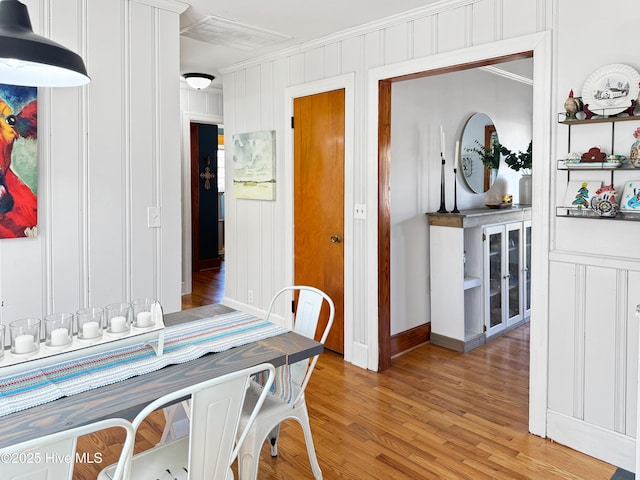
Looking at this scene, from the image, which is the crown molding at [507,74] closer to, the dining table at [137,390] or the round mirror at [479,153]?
the round mirror at [479,153]

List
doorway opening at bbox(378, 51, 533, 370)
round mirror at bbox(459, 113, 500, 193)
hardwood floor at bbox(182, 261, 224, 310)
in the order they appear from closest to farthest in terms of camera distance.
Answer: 1. doorway opening at bbox(378, 51, 533, 370)
2. round mirror at bbox(459, 113, 500, 193)
3. hardwood floor at bbox(182, 261, 224, 310)

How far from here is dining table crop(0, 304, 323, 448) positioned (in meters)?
1.34

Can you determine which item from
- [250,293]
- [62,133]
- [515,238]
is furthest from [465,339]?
[62,133]

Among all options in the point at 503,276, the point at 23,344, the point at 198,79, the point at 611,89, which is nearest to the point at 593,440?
the point at 611,89

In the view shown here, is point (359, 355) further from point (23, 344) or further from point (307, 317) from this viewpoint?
point (23, 344)

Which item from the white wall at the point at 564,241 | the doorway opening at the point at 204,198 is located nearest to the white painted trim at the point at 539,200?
the white wall at the point at 564,241

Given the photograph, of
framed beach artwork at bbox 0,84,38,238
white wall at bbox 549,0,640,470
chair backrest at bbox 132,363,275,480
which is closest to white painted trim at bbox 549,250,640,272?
white wall at bbox 549,0,640,470

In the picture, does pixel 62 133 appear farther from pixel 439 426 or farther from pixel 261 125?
pixel 439 426

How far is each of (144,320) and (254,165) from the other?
9.03 ft

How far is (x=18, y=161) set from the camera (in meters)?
2.50

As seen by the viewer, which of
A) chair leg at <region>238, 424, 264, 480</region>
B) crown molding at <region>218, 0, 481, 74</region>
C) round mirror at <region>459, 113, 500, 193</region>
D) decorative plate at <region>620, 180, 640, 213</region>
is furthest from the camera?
round mirror at <region>459, 113, 500, 193</region>

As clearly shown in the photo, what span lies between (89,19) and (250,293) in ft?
8.82

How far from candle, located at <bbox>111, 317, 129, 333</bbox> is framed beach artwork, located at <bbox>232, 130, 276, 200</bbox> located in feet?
8.41

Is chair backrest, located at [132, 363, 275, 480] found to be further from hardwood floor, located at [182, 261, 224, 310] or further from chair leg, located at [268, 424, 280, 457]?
hardwood floor, located at [182, 261, 224, 310]
